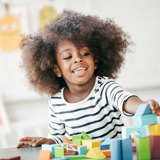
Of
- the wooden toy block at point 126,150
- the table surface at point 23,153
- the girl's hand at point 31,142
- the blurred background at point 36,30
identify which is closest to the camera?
the wooden toy block at point 126,150

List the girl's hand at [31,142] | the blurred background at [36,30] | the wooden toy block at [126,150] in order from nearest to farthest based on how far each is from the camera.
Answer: the wooden toy block at [126,150] < the girl's hand at [31,142] < the blurred background at [36,30]

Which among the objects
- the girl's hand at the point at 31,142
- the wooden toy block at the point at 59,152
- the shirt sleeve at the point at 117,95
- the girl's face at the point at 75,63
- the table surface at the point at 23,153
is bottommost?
the table surface at the point at 23,153

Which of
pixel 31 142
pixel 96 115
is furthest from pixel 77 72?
pixel 31 142

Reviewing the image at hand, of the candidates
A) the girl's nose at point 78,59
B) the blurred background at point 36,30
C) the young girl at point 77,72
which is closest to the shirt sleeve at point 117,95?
the young girl at point 77,72

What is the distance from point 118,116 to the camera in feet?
3.96

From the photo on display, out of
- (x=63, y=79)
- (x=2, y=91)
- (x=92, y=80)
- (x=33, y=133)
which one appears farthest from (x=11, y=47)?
(x=92, y=80)

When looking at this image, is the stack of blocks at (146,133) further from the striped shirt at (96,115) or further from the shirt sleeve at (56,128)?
the shirt sleeve at (56,128)

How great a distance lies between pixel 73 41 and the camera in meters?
1.24

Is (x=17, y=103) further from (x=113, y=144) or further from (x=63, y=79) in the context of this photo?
(x=113, y=144)

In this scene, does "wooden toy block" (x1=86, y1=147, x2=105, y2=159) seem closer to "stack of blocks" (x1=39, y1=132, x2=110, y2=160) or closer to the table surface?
"stack of blocks" (x1=39, y1=132, x2=110, y2=160)

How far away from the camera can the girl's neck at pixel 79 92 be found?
1.26 meters

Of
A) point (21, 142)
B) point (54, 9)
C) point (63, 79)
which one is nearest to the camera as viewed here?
point (21, 142)

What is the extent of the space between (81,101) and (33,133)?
1.12 metres

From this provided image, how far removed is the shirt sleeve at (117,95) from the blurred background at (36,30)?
3.62 feet
